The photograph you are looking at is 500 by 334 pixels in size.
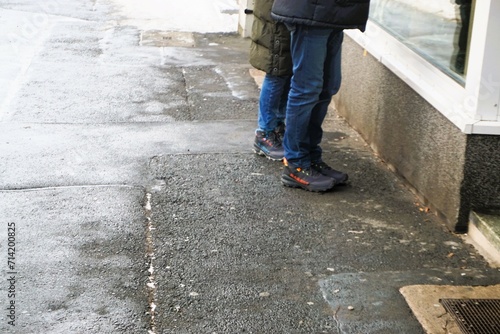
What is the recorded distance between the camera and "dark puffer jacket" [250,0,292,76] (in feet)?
20.0

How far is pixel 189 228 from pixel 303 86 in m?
1.25

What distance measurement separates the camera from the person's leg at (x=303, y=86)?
563 cm

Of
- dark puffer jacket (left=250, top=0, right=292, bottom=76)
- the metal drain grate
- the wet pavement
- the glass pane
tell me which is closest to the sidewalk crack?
the wet pavement

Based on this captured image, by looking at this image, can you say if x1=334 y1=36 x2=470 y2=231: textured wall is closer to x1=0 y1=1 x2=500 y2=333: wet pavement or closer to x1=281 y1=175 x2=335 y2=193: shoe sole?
x1=0 y1=1 x2=500 y2=333: wet pavement

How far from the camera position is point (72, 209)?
5.50m

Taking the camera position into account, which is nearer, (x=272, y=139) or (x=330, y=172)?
(x=330, y=172)

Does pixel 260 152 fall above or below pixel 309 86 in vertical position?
Result: below

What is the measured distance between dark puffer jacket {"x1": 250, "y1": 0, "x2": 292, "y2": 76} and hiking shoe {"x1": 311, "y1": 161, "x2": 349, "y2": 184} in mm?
711

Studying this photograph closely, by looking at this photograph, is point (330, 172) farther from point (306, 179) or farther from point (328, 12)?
point (328, 12)

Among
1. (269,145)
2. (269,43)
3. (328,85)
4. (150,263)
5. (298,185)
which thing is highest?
(269,43)

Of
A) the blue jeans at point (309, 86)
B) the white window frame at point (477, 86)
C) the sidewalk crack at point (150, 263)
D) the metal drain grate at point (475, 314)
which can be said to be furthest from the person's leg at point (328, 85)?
the metal drain grate at point (475, 314)

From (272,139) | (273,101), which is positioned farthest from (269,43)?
(272,139)

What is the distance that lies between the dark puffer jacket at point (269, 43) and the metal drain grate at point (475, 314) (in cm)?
239

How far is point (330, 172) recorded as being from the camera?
5980 mm
